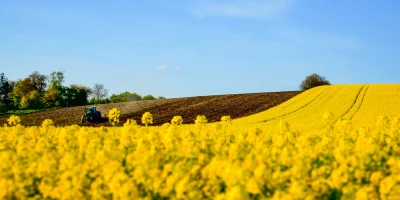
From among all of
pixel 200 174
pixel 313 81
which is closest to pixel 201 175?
pixel 200 174

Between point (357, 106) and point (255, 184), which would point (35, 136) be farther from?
point (357, 106)

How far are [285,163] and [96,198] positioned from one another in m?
3.47

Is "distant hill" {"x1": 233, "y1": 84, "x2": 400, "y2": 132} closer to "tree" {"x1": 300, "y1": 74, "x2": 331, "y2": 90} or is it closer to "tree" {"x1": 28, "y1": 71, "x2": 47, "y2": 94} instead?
"tree" {"x1": 300, "y1": 74, "x2": 331, "y2": 90}

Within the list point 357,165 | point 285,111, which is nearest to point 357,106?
point 285,111

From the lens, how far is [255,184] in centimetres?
749

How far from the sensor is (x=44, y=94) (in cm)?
10800

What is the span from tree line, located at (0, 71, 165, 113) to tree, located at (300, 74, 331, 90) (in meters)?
41.1

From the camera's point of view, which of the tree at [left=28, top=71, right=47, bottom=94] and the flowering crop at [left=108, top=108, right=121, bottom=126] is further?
the tree at [left=28, top=71, right=47, bottom=94]

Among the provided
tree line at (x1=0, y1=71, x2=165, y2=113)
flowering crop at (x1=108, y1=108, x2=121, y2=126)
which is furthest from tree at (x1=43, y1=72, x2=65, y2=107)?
flowering crop at (x1=108, y1=108, x2=121, y2=126)

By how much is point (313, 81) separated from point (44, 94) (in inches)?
2182

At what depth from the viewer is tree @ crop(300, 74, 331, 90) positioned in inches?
4183

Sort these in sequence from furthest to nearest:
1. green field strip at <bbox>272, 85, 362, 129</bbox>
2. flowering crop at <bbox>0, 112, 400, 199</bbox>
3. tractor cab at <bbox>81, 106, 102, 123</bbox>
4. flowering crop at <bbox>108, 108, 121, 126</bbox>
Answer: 1. tractor cab at <bbox>81, 106, 102, 123</bbox>
2. green field strip at <bbox>272, 85, 362, 129</bbox>
3. flowering crop at <bbox>108, 108, 121, 126</bbox>
4. flowering crop at <bbox>0, 112, 400, 199</bbox>

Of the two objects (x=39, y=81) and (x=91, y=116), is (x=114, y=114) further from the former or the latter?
(x=39, y=81)

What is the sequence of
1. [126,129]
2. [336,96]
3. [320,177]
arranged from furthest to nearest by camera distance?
[336,96], [126,129], [320,177]
